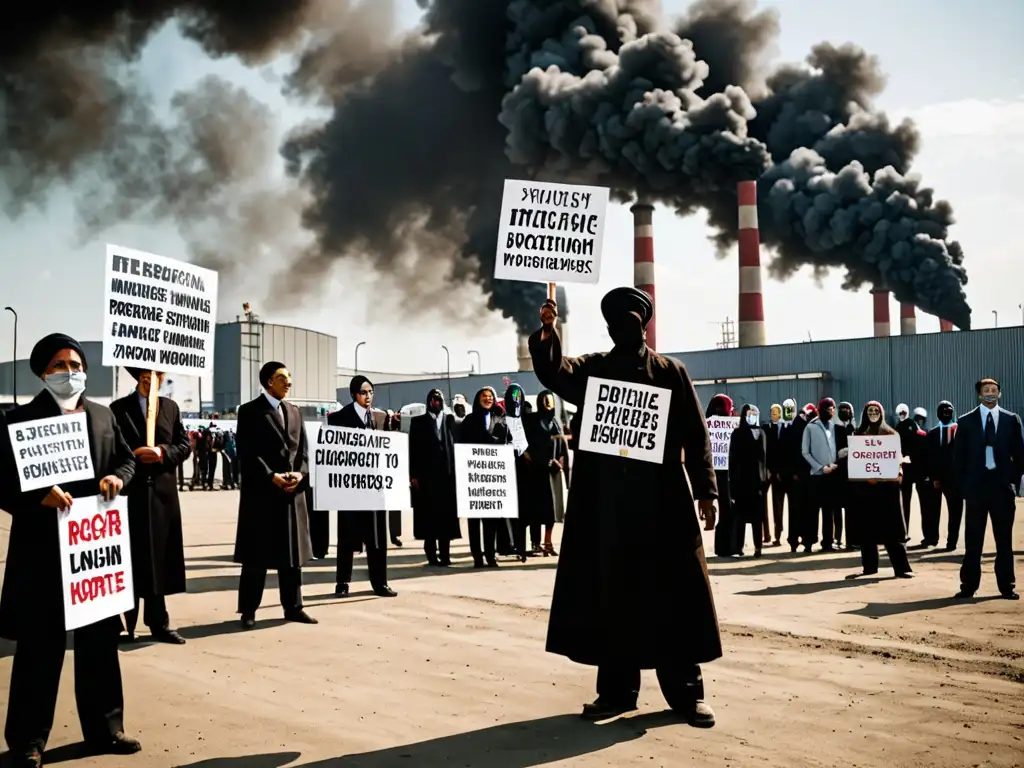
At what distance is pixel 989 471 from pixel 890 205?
39.2 m

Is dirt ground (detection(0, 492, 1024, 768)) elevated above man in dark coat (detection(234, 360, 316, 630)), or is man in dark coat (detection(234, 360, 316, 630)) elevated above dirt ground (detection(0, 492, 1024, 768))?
man in dark coat (detection(234, 360, 316, 630))

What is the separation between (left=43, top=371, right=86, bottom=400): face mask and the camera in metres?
5.29

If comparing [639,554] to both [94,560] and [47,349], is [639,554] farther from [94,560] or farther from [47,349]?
[47,349]

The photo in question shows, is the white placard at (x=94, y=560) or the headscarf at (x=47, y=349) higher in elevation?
the headscarf at (x=47, y=349)

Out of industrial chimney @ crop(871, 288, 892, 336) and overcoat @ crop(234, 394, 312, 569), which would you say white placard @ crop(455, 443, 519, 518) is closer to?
overcoat @ crop(234, 394, 312, 569)

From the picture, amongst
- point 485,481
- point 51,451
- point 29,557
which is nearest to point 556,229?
point 51,451

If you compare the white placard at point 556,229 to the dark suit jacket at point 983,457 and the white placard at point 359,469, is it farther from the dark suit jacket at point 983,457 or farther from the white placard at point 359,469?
the dark suit jacket at point 983,457

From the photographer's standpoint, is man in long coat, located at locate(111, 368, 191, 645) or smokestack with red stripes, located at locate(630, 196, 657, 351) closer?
man in long coat, located at locate(111, 368, 191, 645)

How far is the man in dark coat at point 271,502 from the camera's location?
29.1ft

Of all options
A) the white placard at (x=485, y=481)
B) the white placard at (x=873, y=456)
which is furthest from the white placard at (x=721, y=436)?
the white placard at (x=485, y=481)

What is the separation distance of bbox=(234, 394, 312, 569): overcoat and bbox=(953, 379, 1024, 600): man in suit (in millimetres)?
5967

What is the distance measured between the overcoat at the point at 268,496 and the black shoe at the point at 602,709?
3756 mm

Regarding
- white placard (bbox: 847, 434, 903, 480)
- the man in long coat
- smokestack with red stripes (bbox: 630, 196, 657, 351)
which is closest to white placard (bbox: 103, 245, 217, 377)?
the man in long coat

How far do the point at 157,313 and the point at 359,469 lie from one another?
9.96 ft
